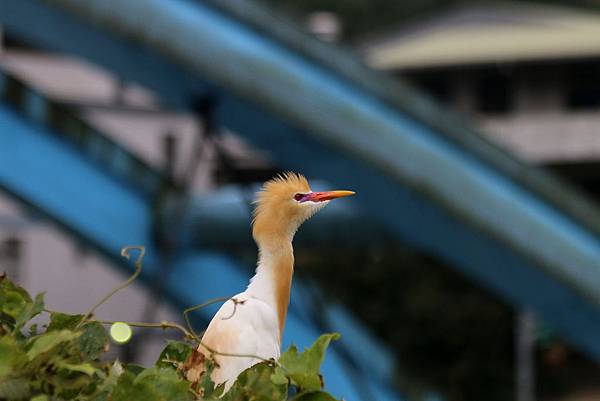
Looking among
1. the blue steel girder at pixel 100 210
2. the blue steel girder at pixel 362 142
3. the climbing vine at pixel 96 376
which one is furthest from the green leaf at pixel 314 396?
the blue steel girder at pixel 362 142

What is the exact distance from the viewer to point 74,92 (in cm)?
2041

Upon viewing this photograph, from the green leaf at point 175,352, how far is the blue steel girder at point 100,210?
3.84 m

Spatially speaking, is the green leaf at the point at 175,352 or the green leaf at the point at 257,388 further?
the green leaf at the point at 175,352

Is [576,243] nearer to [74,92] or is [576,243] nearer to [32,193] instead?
[32,193]

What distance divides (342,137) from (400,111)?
0.34 meters

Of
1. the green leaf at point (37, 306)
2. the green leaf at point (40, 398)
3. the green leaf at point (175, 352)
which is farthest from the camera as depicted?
the green leaf at point (175, 352)

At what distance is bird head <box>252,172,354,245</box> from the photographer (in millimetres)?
2025

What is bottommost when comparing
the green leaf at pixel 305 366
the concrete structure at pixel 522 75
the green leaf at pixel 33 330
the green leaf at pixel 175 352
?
the green leaf at pixel 33 330

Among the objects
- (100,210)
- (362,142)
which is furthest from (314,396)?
(100,210)

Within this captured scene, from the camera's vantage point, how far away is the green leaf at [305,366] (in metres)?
1.29

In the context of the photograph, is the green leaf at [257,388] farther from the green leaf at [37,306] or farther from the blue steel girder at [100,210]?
the blue steel girder at [100,210]

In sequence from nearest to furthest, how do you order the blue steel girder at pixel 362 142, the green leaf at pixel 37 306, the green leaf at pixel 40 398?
the green leaf at pixel 40 398 → the green leaf at pixel 37 306 → the blue steel girder at pixel 362 142

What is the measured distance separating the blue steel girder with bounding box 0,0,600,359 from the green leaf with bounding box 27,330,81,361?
421 cm

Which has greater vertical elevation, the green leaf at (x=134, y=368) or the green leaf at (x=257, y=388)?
the green leaf at (x=257, y=388)
